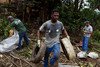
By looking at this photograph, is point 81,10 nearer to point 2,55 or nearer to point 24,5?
point 24,5

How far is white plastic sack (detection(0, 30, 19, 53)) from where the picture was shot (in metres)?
11.6

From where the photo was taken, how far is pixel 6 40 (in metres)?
12.0

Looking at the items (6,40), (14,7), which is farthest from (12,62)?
(14,7)

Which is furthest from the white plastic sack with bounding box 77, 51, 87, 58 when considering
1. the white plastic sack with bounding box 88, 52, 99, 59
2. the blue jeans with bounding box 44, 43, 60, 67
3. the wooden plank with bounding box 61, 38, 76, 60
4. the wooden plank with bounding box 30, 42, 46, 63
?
the wooden plank with bounding box 30, 42, 46, 63

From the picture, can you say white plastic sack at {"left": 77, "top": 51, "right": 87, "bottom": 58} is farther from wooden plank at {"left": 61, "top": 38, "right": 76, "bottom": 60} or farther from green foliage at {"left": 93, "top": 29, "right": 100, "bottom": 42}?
wooden plank at {"left": 61, "top": 38, "right": 76, "bottom": 60}

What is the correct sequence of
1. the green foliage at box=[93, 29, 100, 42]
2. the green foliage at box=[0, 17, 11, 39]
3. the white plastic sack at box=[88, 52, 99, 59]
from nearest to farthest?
the white plastic sack at box=[88, 52, 99, 59], the green foliage at box=[0, 17, 11, 39], the green foliage at box=[93, 29, 100, 42]

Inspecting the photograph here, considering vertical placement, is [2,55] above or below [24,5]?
below

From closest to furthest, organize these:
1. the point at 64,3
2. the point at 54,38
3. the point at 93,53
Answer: the point at 54,38 → the point at 93,53 → the point at 64,3

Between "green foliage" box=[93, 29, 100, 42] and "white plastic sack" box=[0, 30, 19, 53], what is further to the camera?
"green foliage" box=[93, 29, 100, 42]

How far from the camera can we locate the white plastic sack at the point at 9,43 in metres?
11.6

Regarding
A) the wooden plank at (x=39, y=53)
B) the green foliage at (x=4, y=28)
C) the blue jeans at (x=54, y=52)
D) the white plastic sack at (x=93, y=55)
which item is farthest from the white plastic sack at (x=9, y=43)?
the blue jeans at (x=54, y=52)

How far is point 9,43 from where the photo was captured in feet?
39.3

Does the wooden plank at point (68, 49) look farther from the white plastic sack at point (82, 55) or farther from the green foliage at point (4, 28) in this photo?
the green foliage at point (4, 28)

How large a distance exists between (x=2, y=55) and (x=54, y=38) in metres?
3.90
